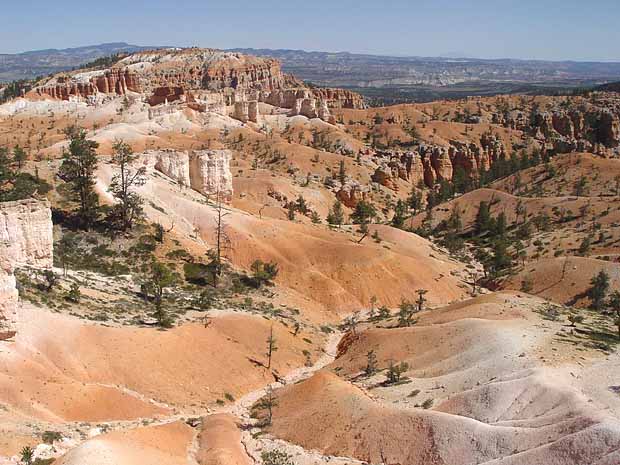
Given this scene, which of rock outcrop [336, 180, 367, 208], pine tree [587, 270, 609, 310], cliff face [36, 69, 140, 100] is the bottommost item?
rock outcrop [336, 180, 367, 208]

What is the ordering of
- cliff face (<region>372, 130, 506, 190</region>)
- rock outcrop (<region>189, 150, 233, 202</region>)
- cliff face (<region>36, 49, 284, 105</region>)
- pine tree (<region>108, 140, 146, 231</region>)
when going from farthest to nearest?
cliff face (<region>36, 49, 284, 105</region>) < cliff face (<region>372, 130, 506, 190</region>) < rock outcrop (<region>189, 150, 233, 202</region>) < pine tree (<region>108, 140, 146, 231</region>)

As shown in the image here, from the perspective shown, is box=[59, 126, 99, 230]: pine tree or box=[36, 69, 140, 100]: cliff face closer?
box=[59, 126, 99, 230]: pine tree

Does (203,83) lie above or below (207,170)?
above

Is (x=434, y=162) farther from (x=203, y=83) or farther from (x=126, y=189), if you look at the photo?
(x=126, y=189)

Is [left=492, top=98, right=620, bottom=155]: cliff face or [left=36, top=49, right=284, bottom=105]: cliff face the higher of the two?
[left=36, top=49, right=284, bottom=105]: cliff face

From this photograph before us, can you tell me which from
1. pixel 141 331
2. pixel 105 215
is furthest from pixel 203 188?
pixel 141 331

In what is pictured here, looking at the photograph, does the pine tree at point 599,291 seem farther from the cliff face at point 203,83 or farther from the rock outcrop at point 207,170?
the cliff face at point 203,83

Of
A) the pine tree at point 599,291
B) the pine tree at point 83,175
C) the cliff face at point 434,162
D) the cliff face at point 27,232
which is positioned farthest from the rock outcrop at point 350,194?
the cliff face at point 27,232

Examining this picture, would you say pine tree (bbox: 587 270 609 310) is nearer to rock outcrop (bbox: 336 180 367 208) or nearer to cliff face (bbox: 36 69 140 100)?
rock outcrop (bbox: 336 180 367 208)

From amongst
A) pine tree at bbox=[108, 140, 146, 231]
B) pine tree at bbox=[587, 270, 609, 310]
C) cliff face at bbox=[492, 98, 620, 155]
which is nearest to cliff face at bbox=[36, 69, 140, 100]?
cliff face at bbox=[492, 98, 620, 155]

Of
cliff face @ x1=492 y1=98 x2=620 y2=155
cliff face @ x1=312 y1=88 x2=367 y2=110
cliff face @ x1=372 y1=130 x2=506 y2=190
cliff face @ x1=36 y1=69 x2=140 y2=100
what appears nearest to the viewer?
cliff face @ x1=372 y1=130 x2=506 y2=190

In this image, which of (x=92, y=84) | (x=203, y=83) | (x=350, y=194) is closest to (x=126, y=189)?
(x=350, y=194)
